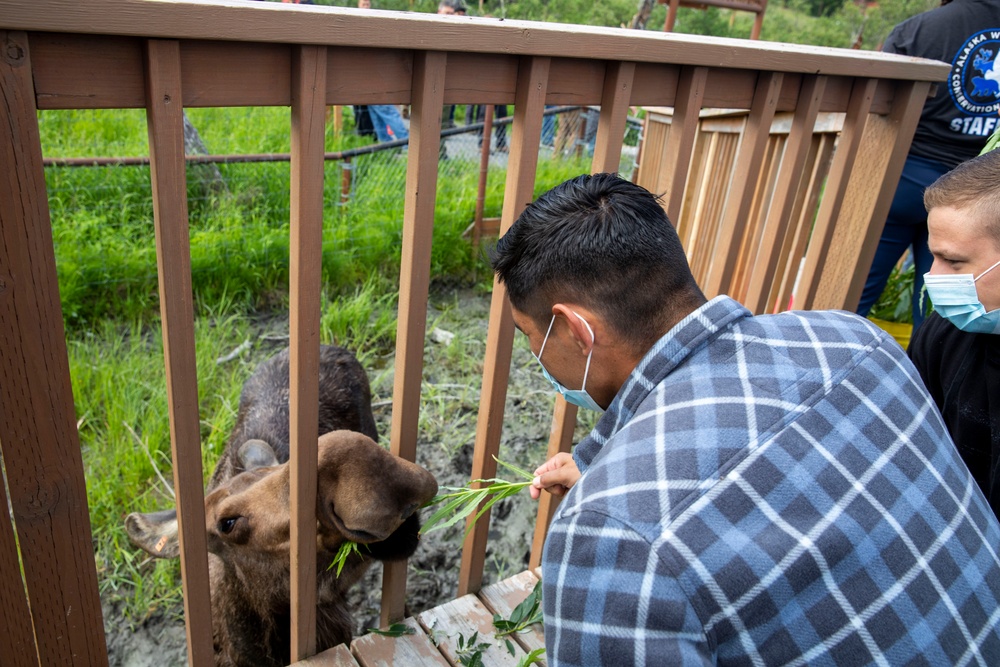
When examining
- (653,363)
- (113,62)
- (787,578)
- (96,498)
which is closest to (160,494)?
(96,498)

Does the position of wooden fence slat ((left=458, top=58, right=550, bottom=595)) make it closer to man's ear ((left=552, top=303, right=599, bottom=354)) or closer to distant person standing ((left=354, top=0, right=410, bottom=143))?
man's ear ((left=552, top=303, right=599, bottom=354))

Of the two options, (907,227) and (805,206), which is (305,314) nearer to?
(805,206)

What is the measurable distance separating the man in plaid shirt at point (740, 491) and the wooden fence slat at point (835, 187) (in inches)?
58.9

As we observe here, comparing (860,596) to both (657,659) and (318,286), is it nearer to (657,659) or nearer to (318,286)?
(657,659)

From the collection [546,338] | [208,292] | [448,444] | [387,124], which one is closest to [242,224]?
[208,292]

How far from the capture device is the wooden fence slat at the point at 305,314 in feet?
5.78

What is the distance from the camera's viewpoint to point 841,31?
73.6ft

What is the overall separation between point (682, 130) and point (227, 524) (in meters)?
2.04

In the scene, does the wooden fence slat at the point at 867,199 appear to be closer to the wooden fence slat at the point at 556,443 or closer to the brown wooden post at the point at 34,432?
the wooden fence slat at the point at 556,443

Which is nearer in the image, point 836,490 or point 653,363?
point 836,490

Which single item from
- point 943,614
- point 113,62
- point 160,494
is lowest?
point 160,494

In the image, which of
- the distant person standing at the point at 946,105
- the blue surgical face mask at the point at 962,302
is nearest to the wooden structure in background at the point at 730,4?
the distant person standing at the point at 946,105

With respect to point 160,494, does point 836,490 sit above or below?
above

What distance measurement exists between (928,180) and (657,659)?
12.8ft
